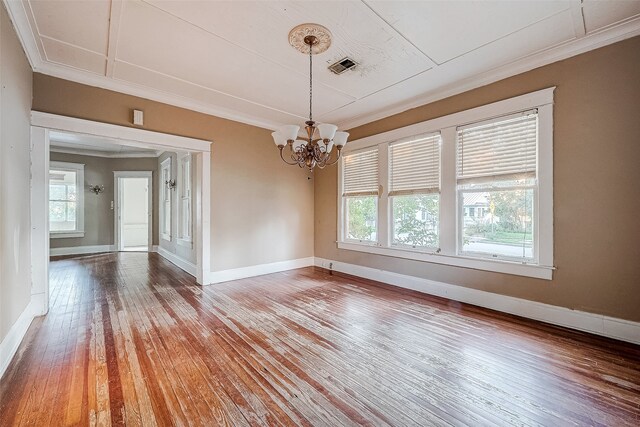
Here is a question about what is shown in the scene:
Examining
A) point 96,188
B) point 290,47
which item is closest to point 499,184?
point 290,47

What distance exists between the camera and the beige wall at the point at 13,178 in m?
2.11

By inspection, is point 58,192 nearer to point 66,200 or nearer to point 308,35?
point 66,200

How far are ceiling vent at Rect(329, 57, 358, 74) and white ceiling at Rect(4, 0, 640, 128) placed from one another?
7cm

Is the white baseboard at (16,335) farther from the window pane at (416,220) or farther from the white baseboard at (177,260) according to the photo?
the window pane at (416,220)

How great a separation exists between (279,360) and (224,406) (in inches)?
23.8

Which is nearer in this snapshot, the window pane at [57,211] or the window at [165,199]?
the window at [165,199]

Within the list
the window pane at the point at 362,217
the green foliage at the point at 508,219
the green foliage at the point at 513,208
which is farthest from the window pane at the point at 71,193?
the green foliage at the point at 513,208

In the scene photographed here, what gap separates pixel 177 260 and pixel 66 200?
14.3 ft

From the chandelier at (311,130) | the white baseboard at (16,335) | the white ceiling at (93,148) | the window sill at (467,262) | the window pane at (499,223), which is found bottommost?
the white baseboard at (16,335)

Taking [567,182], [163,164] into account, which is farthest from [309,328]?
[163,164]

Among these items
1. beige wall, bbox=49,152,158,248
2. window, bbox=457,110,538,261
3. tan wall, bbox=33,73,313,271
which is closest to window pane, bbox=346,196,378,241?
tan wall, bbox=33,73,313,271

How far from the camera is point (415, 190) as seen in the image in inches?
163

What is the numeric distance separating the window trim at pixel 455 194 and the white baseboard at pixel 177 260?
9.18 ft

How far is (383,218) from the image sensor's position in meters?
4.61
